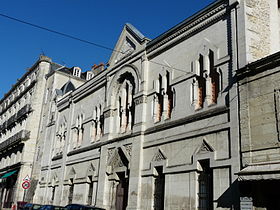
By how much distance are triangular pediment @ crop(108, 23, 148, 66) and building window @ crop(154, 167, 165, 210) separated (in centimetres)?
778

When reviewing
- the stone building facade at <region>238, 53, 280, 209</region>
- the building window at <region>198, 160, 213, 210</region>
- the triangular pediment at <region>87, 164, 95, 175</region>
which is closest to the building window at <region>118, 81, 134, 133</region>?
the triangular pediment at <region>87, 164, 95, 175</region>

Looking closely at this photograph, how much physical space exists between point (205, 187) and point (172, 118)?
3792mm

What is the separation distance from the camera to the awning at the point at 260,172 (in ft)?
31.6

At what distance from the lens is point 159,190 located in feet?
51.4

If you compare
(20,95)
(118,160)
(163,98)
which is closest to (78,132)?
(118,160)

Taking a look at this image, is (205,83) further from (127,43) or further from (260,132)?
(127,43)

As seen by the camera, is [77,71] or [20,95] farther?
[20,95]

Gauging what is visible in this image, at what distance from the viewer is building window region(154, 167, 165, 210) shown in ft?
50.6

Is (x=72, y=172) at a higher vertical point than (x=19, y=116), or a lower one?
lower

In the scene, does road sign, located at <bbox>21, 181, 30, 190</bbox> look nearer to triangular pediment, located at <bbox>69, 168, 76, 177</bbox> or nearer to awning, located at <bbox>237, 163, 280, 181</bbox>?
triangular pediment, located at <bbox>69, 168, 76, 177</bbox>

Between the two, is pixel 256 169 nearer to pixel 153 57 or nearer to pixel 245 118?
pixel 245 118

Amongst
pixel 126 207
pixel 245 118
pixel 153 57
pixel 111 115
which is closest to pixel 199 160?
Result: pixel 245 118

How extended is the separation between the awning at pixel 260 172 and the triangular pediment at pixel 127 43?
10773 mm

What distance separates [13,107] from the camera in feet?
154
